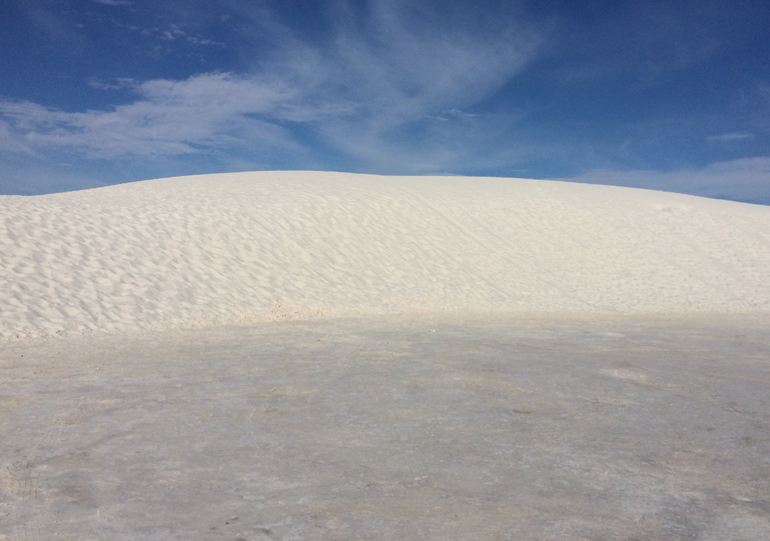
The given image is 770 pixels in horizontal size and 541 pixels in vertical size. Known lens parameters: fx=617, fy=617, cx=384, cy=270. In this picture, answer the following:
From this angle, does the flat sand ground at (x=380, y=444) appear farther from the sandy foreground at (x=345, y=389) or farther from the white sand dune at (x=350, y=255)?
the white sand dune at (x=350, y=255)

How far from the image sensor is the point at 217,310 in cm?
1323

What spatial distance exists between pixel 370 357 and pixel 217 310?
5.72m

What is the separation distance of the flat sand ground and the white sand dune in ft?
13.3

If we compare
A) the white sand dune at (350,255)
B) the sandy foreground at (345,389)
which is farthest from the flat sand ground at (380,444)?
the white sand dune at (350,255)

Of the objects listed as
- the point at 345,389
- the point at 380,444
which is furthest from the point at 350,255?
the point at 380,444

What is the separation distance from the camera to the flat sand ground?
3561mm

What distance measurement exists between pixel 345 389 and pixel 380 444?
1.83 metres

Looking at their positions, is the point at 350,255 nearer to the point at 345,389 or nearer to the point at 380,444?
the point at 345,389

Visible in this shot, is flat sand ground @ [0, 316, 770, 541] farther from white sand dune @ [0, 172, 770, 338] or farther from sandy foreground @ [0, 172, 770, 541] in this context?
white sand dune @ [0, 172, 770, 338]

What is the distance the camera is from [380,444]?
4.91 metres

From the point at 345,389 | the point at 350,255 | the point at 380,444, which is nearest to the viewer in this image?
the point at 380,444

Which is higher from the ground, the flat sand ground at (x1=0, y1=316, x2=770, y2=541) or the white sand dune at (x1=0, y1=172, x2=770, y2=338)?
the white sand dune at (x1=0, y1=172, x2=770, y2=338)

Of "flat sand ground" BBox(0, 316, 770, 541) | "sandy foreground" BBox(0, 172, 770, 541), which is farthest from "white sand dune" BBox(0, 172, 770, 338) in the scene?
"flat sand ground" BBox(0, 316, 770, 541)

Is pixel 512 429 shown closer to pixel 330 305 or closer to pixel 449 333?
pixel 449 333
